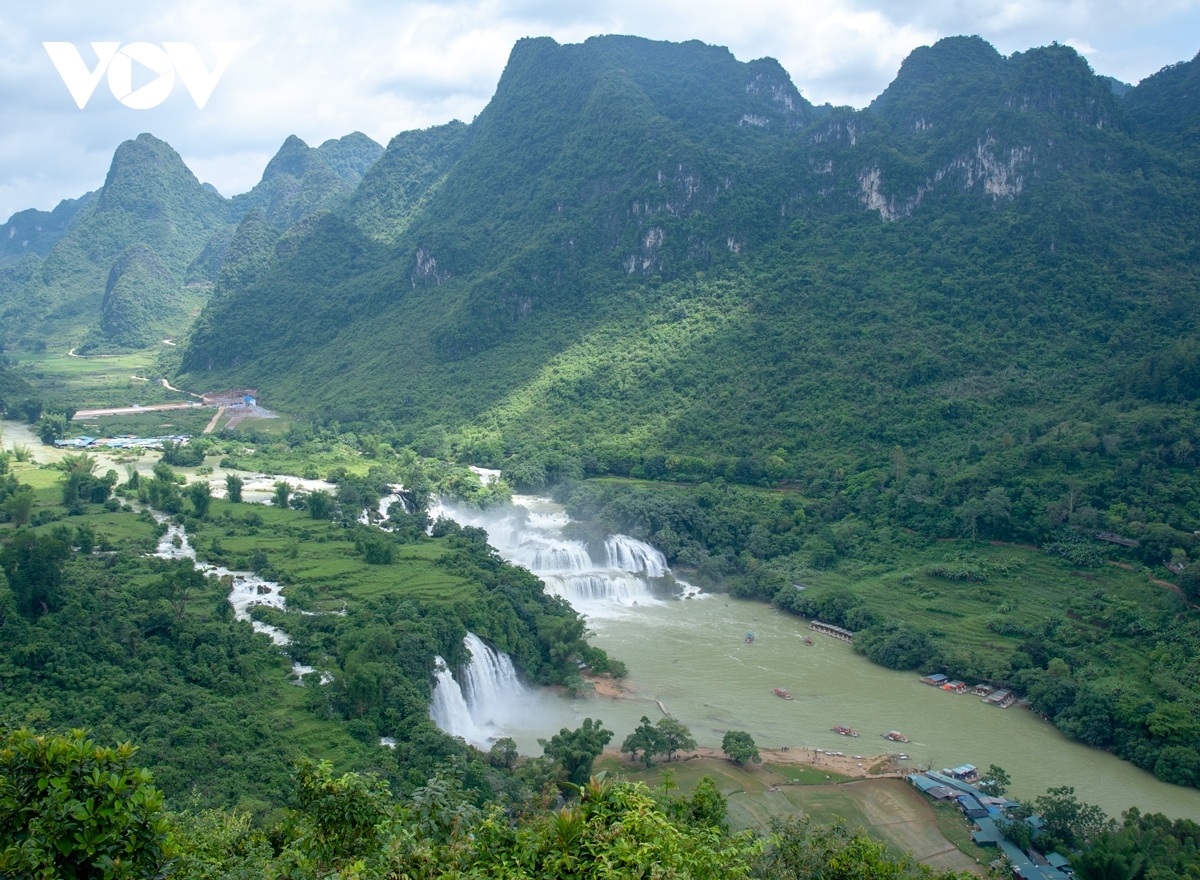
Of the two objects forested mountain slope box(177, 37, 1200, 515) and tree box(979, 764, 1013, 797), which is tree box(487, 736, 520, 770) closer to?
tree box(979, 764, 1013, 797)

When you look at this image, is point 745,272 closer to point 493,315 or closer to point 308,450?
point 493,315

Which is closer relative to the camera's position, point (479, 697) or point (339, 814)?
point (339, 814)

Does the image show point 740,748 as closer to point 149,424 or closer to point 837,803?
point 837,803

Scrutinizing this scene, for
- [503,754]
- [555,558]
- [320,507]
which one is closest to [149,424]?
[320,507]

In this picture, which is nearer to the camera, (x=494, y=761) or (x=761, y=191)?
(x=494, y=761)

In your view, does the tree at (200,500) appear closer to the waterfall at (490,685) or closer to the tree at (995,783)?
the waterfall at (490,685)

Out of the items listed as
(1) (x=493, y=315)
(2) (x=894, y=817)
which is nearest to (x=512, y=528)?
(2) (x=894, y=817)
